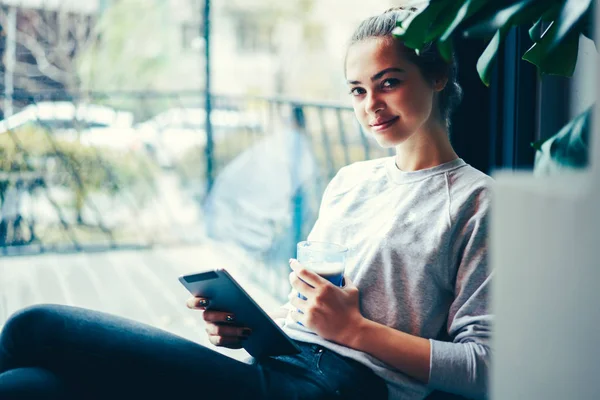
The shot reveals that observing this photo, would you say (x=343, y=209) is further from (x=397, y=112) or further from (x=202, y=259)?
(x=202, y=259)

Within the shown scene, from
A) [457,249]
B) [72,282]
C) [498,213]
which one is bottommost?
[72,282]

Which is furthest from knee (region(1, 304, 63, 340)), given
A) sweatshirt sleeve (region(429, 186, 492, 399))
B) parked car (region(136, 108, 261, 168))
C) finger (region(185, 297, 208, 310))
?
parked car (region(136, 108, 261, 168))

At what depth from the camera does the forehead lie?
3.50 ft

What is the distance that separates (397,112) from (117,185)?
3204mm

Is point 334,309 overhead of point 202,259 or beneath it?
overhead

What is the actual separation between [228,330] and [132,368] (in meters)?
0.19

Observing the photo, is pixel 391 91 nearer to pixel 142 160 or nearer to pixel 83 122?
pixel 83 122

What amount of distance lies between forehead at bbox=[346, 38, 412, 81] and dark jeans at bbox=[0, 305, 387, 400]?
0.51 metres

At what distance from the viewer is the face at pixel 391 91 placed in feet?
A: 3.50

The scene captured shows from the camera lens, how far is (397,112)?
1.07m

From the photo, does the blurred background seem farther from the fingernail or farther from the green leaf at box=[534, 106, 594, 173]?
the green leaf at box=[534, 106, 594, 173]

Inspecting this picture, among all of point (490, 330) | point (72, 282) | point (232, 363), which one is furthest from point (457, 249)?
point (72, 282)

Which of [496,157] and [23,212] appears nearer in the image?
[496,157]

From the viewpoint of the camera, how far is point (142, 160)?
4074mm
